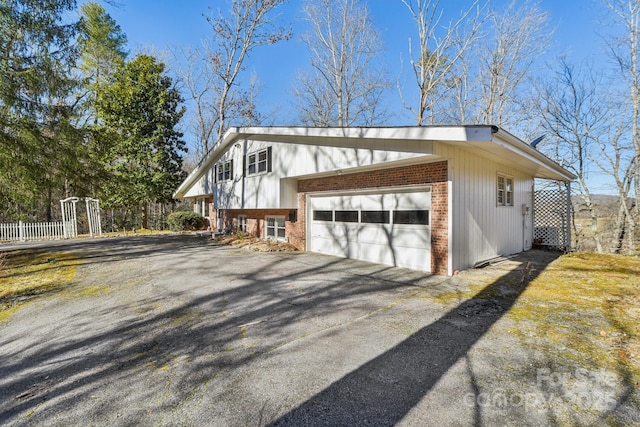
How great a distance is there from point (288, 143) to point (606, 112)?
16.1 metres

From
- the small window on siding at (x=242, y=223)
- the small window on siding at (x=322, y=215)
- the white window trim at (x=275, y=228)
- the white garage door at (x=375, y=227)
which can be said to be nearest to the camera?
the white garage door at (x=375, y=227)

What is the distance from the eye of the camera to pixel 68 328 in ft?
14.0

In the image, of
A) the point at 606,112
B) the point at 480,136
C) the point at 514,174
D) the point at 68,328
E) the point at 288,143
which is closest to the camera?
the point at 68,328

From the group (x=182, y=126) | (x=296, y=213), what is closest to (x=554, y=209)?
(x=296, y=213)

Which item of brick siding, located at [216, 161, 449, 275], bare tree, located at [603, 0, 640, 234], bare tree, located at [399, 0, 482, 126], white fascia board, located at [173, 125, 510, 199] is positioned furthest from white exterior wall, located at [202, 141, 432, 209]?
bare tree, located at [603, 0, 640, 234]

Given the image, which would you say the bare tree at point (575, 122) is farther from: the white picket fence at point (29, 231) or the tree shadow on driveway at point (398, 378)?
the white picket fence at point (29, 231)

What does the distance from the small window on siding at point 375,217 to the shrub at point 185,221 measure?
48.5 ft

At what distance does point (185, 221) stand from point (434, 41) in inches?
701

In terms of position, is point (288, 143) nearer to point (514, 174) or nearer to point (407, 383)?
point (514, 174)

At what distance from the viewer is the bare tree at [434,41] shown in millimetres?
14273

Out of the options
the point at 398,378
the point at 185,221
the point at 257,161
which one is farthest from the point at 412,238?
the point at 185,221

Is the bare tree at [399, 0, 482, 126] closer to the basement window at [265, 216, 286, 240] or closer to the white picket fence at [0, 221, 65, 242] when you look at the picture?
the basement window at [265, 216, 286, 240]

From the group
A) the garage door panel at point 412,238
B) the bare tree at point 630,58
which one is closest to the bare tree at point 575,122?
the bare tree at point 630,58

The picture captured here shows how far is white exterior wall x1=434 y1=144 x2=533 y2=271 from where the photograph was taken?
659 centimetres
